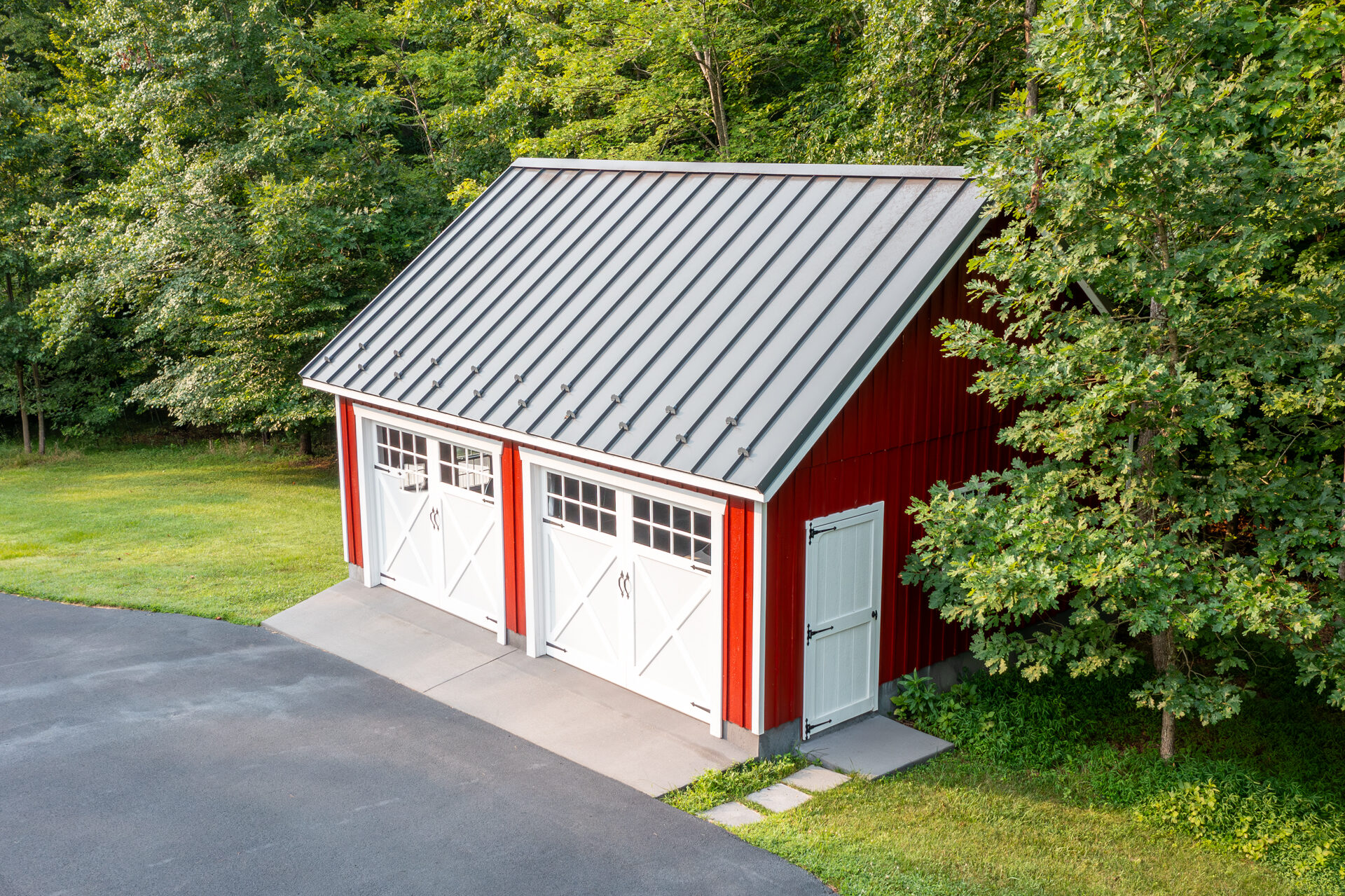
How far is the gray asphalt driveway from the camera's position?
24.4ft

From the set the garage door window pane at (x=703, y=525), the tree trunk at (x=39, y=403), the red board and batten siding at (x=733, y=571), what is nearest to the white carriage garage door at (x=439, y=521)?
the red board and batten siding at (x=733, y=571)

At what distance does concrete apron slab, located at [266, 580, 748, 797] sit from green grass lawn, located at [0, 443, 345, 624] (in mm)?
940

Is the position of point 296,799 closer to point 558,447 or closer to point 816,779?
point 558,447

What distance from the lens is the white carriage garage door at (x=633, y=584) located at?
9.48m

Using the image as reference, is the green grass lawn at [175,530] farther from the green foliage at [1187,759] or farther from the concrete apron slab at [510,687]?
the green foliage at [1187,759]

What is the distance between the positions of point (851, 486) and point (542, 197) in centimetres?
592

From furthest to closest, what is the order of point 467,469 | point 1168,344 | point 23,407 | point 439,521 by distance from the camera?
point 23,407
point 439,521
point 467,469
point 1168,344

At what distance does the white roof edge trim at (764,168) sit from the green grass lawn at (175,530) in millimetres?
5865

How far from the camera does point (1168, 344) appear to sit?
8125 mm

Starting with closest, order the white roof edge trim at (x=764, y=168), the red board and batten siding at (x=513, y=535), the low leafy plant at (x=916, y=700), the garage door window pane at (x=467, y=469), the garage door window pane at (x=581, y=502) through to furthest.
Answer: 1. the white roof edge trim at (x=764, y=168)
2. the low leafy plant at (x=916, y=700)
3. the garage door window pane at (x=581, y=502)
4. the red board and batten siding at (x=513, y=535)
5. the garage door window pane at (x=467, y=469)

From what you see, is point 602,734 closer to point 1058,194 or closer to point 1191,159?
point 1058,194

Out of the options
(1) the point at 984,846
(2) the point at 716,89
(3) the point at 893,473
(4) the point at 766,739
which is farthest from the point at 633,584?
(2) the point at 716,89

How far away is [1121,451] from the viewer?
8.10 meters

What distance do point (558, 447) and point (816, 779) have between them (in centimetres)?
354
